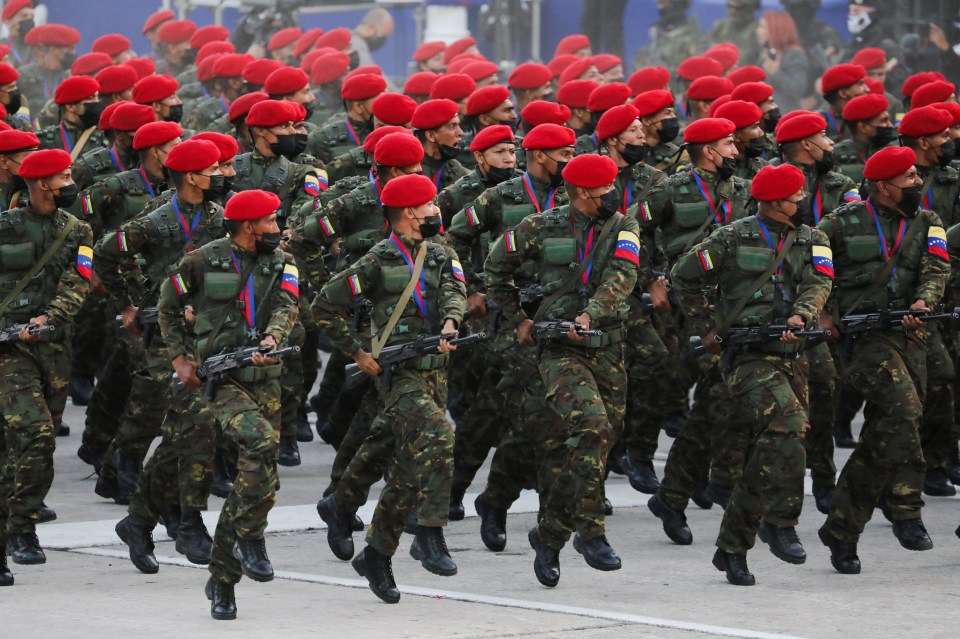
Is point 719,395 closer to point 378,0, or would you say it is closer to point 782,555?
point 782,555

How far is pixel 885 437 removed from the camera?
1030 centimetres

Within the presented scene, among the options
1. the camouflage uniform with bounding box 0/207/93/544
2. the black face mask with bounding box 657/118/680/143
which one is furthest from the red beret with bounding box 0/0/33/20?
the camouflage uniform with bounding box 0/207/93/544

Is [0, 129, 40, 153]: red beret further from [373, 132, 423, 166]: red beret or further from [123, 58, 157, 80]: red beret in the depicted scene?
[123, 58, 157, 80]: red beret

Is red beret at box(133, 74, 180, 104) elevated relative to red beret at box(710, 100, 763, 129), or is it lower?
lower

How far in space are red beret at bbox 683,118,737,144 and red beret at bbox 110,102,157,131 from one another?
3383 millimetres

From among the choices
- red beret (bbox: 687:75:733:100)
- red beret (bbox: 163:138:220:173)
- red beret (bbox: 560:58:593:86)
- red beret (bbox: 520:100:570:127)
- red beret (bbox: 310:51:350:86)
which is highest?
red beret (bbox: 163:138:220:173)

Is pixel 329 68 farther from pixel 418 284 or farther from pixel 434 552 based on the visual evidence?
pixel 434 552

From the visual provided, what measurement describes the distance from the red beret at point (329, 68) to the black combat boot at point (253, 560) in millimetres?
9727

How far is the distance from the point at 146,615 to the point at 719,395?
3603mm

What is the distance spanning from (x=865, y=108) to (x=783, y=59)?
8.63 m

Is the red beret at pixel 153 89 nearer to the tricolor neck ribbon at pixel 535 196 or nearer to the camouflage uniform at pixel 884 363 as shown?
the tricolor neck ribbon at pixel 535 196

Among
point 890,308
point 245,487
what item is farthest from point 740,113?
point 245,487

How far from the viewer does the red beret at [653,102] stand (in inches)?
511

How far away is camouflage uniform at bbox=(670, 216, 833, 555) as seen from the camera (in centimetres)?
969
